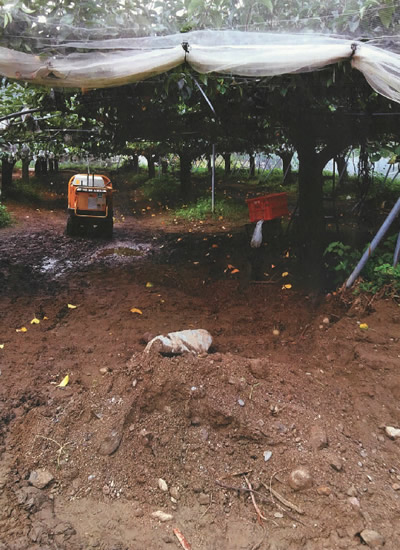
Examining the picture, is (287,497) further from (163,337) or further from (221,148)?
(221,148)

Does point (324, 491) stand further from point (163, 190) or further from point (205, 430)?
point (163, 190)

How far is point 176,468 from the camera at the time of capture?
2658 mm

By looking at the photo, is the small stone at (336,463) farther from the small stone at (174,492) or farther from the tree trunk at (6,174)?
the tree trunk at (6,174)

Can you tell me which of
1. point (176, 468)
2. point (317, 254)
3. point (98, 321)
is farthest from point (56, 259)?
point (176, 468)

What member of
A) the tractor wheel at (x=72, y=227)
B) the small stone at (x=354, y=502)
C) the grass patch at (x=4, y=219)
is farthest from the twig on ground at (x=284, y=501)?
the grass patch at (x=4, y=219)

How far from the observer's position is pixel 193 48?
327cm

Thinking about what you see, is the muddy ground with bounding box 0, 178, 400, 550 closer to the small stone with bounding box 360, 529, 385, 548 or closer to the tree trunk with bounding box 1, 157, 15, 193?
the small stone with bounding box 360, 529, 385, 548

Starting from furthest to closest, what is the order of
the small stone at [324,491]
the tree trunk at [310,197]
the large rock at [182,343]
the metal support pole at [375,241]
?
1. the tree trunk at [310,197]
2. the metal support pole at [375,241]
3. the large rock at [182,343]
4. the small stone at [324,491]

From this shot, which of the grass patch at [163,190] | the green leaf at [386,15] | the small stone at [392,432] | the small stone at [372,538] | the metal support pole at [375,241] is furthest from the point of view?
the grass patch at [163,190]

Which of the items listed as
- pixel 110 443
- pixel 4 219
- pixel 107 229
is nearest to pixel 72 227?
pixel 107 229

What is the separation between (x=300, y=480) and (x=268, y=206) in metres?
5.64

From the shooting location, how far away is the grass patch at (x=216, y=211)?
1390 centimetres

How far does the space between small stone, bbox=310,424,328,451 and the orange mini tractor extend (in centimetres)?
844

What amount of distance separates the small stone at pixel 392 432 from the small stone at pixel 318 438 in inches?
18.8
